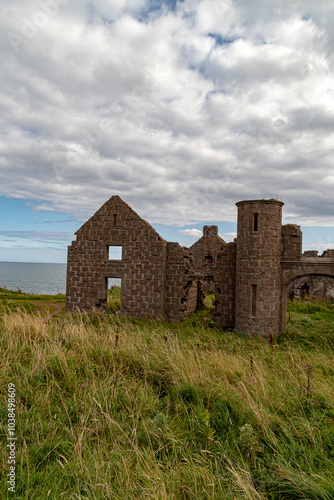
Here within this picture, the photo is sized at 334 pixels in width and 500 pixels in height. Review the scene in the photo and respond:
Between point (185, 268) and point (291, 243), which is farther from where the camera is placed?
point (185, 268)

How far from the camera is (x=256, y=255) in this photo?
13.2m

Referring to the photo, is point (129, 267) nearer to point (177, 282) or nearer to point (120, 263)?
point (120, 263)

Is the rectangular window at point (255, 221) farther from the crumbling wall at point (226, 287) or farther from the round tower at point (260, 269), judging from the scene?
the crumbling wall at point (226, 287)

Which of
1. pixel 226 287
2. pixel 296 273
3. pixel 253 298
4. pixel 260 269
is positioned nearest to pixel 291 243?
pixel 296 273

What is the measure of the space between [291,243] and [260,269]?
1691 millimetres

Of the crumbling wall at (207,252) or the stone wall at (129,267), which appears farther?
the crumbling wall at (207,252)

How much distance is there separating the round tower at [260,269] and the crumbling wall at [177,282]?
259 cm

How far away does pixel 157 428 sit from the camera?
401 cm

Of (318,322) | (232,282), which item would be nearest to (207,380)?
(232,282)

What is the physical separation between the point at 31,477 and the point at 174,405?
217 centimetres

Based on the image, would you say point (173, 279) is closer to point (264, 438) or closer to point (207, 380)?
point (207, 380)

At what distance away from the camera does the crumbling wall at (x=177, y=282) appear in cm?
1510

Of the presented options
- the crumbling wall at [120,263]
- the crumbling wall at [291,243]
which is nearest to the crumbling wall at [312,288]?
the crumbling wall at [291,243]

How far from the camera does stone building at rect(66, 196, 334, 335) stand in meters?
13.1
